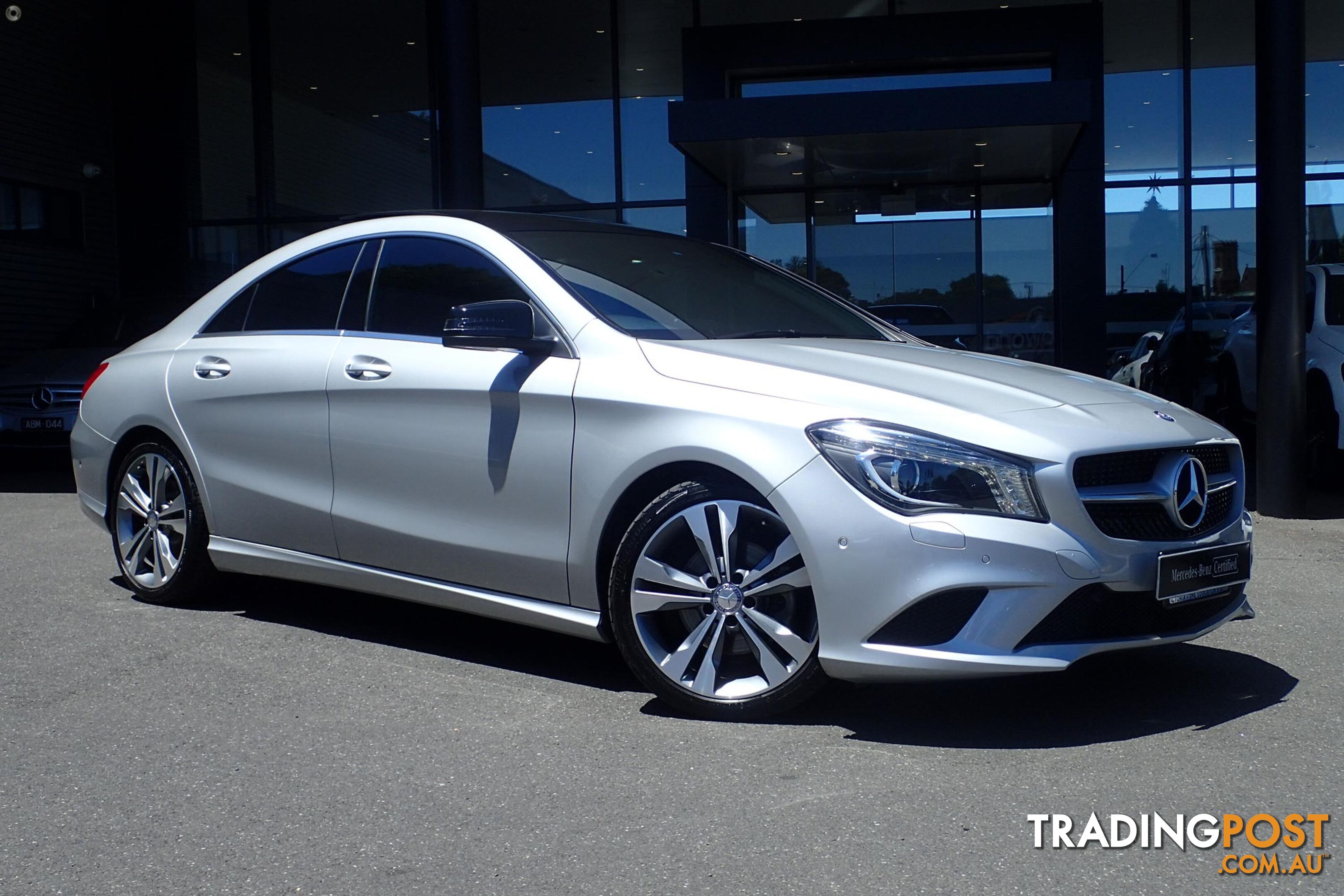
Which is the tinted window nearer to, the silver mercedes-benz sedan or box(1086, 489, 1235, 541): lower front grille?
the silver mercedes-benz sedan

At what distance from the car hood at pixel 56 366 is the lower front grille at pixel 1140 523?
1069 cm

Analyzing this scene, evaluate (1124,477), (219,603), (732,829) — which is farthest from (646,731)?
(219,603)

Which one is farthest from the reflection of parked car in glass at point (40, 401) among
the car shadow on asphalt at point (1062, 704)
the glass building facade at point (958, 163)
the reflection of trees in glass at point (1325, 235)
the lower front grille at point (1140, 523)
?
the reflection of trees in glass at point (1325, 235)

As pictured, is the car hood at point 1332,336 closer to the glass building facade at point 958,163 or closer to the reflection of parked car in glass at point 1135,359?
the glass building facade at point 958,163

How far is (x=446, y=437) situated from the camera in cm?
450

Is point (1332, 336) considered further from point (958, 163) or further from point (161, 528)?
point (161, 528)

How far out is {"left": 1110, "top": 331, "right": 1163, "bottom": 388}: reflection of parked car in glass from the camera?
13961 millimetres

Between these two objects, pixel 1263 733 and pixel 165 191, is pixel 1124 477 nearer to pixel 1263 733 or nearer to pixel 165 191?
pixel 1263 733

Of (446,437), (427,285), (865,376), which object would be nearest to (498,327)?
(446,437)

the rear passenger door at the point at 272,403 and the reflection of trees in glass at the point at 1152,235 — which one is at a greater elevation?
the reflection of trees in glass at the point at 1152,235

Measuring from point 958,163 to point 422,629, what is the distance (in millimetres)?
9505

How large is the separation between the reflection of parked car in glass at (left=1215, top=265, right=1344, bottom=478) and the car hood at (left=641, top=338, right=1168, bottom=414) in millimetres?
5407

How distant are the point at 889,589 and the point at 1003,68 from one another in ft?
39.0

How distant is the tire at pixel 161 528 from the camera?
550 centimetres
